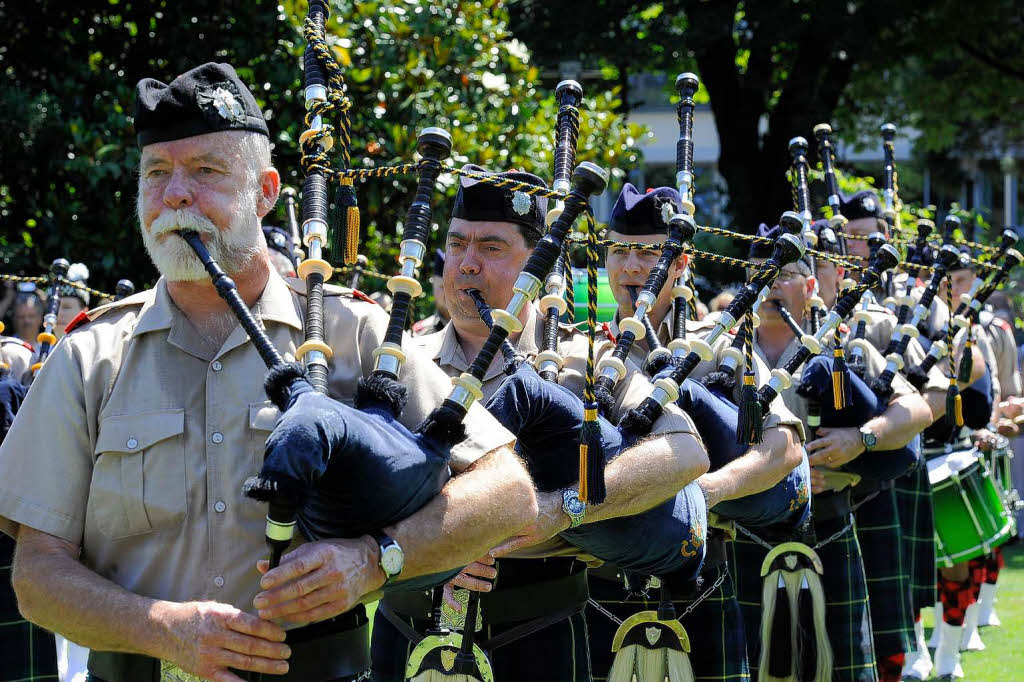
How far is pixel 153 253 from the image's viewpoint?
2.29m

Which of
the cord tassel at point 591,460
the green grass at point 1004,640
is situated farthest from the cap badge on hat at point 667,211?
the green grass at point 1004,640

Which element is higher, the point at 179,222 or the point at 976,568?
the point at 179,222

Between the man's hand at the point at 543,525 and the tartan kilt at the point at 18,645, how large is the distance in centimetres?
Result: 256

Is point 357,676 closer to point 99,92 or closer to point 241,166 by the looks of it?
point 241,166

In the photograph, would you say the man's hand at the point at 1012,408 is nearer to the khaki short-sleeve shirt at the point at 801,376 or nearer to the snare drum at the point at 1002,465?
the snare drum at the point at 1002,465

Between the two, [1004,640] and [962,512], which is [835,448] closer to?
[962,512]

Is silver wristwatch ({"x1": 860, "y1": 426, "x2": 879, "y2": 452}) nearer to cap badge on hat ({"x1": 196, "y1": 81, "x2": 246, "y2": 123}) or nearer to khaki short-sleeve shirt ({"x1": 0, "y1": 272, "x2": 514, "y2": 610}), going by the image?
khaki short-sleeve shirt ({"x1": 0, "y1": 272, "x2": 514, "y2": 610})

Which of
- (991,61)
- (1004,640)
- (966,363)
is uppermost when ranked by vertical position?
(991,61)

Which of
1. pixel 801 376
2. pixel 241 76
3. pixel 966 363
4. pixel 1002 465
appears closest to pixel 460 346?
pixel 801 376

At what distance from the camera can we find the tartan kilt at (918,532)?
19.6ft

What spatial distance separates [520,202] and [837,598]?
2235 millimetres

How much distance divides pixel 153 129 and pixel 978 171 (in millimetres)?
27004

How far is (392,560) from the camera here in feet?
6.45

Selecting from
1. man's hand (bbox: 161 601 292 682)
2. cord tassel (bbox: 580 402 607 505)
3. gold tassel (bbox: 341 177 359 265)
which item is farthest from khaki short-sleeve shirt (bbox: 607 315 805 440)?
man's hand (bbox: 161 601 292 682)
